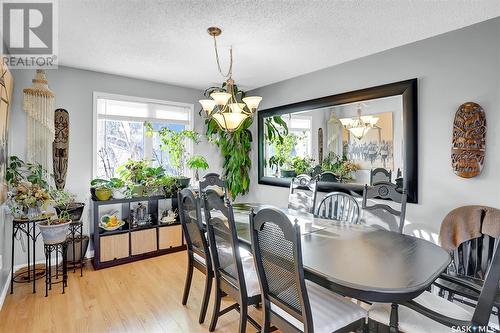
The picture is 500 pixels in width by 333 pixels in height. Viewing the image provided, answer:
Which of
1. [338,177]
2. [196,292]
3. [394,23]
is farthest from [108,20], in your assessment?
[338,177]

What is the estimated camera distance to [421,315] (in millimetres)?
1559

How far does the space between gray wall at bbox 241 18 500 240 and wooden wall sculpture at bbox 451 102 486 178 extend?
0.17ft

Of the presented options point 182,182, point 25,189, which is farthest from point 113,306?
point 182,182

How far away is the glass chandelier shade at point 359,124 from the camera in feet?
10.7

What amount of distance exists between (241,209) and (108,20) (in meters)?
2.21

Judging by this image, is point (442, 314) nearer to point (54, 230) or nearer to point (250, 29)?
point (250, 29)

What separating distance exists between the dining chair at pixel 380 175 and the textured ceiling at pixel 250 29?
136 centimetres

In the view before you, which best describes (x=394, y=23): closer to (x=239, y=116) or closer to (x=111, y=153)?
(x=239, y=116)

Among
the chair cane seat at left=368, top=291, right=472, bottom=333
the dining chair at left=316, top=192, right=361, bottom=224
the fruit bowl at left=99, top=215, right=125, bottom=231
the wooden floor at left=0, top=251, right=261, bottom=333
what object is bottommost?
the wooden floor at left=0, top=251, right=261, bottom=333

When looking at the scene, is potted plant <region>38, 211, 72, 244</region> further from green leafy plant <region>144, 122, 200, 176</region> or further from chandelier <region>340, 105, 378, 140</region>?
chandelier <region>340, 105, 378, 140</region>

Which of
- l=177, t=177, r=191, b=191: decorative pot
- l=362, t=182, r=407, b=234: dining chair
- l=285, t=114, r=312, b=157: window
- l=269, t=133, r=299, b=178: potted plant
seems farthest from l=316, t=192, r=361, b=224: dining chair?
l=177, t=177, r=191, b=191: decorative pot

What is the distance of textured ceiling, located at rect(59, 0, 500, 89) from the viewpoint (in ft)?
7.09

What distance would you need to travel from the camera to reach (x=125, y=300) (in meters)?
2.71

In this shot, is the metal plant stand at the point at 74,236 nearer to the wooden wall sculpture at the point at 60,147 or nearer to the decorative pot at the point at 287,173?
the wooden wall sculpture at the point at 60,147
